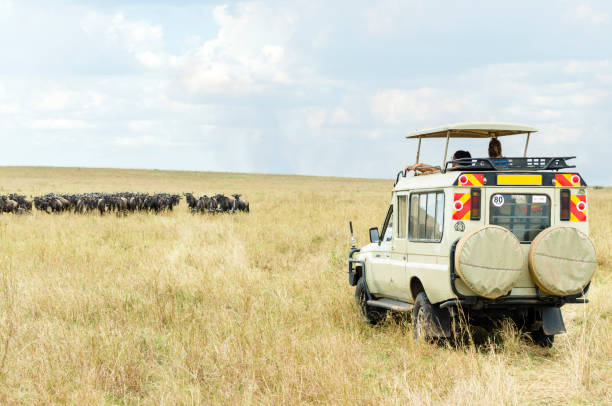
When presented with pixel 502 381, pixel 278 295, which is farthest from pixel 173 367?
pixel 278 295

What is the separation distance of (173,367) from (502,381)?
321 cm

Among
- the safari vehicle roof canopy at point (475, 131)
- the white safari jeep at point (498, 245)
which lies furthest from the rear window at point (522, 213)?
the safari vehicle roof canopy at point (475, 131)

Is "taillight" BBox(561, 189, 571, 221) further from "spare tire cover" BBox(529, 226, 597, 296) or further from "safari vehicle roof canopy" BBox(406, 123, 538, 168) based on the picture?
"safari vehicle roof canopy" BBox(406, 123, 538, 168)

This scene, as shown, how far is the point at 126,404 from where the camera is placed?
5.75m

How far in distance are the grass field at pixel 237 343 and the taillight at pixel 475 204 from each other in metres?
1.47

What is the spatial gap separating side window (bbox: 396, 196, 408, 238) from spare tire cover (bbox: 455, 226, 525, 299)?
1.53 m

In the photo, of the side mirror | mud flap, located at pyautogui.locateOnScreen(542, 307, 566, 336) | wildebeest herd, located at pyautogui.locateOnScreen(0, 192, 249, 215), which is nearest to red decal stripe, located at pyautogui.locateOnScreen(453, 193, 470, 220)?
mud flap, located at pyautogui.locateOnScreen(542, 307, 566, 336)

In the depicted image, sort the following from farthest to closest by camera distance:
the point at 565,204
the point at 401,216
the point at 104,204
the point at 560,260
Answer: the point at 104,204, the point at 401,216, the point at 565,204, the point at 560,260

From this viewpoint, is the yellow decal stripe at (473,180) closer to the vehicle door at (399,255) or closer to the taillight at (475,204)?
the taillight at (475,204)

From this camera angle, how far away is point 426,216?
757cm

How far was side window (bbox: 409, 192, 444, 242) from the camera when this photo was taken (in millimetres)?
7195

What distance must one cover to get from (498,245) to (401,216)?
6.00 feet

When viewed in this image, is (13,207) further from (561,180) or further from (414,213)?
(561,180)

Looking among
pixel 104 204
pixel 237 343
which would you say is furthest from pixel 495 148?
pixel 104 204
